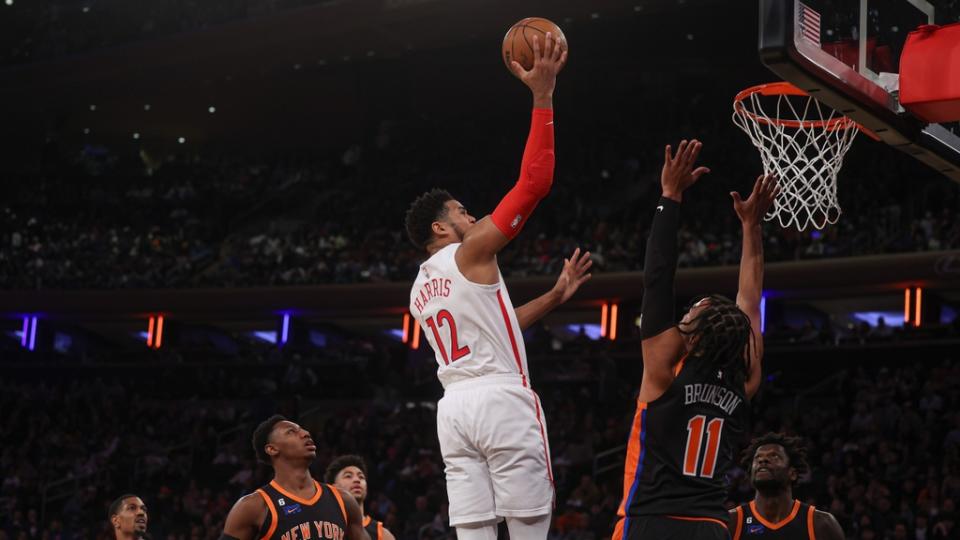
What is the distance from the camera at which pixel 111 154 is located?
32281 millimetres

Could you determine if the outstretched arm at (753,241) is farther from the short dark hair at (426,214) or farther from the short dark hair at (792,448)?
the short dark hair at (792,448)

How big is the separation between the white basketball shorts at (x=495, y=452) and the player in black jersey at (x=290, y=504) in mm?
1514

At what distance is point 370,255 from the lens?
2438cm

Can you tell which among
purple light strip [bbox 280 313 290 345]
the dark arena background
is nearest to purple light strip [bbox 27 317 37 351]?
the dark arena background

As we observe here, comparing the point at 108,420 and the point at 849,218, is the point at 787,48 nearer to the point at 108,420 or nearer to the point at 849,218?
the point at 849,218

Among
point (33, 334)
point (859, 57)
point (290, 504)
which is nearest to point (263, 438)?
point (290, 504)

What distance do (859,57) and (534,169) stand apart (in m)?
2.33

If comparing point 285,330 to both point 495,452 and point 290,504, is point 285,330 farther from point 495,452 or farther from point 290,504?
point 495,452

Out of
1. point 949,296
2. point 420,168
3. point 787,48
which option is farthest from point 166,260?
point 787,48

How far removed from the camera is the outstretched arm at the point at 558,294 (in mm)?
5363

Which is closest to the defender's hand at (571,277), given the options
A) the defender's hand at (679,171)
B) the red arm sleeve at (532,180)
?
the red arm sleeve at (532,180)

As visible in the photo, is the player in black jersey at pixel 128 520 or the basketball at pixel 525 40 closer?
the basketball at pixel 525 40

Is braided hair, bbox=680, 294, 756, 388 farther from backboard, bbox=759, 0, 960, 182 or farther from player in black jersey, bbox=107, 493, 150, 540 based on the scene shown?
player in black jersey, bbox=107, 493, 150, 540

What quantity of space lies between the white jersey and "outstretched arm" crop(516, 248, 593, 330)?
0.46 metres
